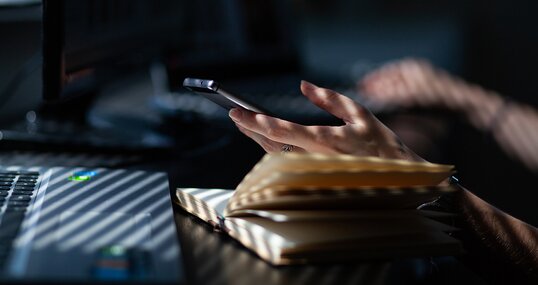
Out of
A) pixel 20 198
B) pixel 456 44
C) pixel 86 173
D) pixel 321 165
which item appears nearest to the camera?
pixel 321 165

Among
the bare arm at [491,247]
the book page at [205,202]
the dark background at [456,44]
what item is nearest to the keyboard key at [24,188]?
the book page at [205,202]

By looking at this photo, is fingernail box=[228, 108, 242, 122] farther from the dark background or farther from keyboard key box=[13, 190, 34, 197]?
the dark background

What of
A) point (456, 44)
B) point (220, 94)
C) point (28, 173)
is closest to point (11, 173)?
point (28, 173)

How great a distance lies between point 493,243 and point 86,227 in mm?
468

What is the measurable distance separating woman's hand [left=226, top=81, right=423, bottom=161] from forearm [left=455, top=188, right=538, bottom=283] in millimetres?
85

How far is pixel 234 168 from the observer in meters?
1.31

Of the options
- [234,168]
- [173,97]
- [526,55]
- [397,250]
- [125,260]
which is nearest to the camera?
[125,260]

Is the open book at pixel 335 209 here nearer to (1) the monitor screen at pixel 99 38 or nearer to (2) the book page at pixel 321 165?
(2) the book page at pixel 321 165

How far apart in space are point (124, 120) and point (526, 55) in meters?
1.72

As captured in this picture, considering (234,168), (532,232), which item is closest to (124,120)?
(234,168)

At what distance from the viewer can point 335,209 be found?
78 centimetres

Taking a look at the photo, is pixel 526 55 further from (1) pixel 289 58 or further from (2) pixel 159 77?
(2) pixel 159 77

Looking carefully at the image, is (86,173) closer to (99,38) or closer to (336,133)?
(336,133)

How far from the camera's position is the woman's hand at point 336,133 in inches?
35.0
